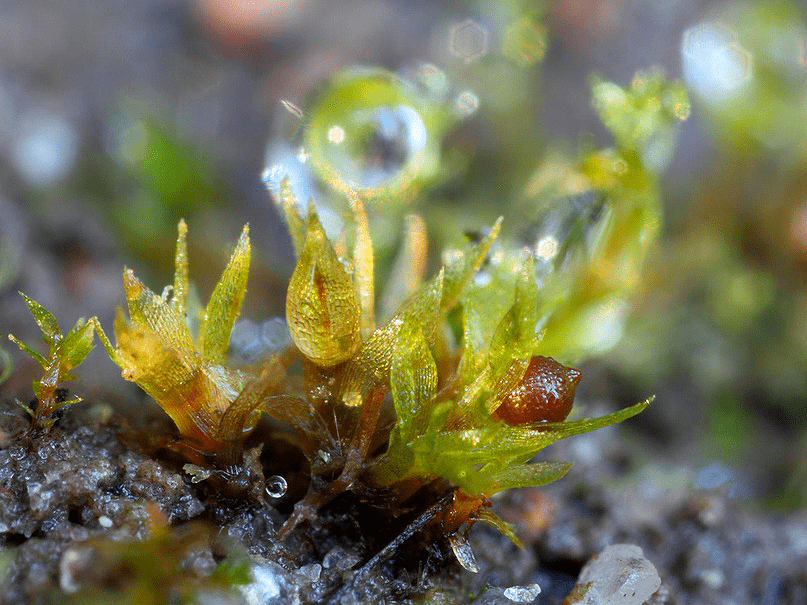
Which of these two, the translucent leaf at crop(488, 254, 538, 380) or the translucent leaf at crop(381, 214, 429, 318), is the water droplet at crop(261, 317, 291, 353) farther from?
the translucent leaf at crop(488, 254, 538, 380)

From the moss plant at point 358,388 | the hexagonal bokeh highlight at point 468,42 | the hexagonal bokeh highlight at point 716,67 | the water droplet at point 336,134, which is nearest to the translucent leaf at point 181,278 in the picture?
the moss plant at point 358,388

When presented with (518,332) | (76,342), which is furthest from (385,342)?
(76,342)

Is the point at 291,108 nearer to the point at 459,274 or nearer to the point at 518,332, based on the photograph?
the point at 459,274

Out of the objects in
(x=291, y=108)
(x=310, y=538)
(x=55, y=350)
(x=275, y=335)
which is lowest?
(x=310, y=538)

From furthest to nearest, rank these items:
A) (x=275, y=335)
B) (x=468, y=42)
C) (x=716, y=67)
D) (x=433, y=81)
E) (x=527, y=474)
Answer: (x=468, y=42)
(x=716, y=67)
(x=433, y=81)
(x=275, y=335)
(x=527, y=474)

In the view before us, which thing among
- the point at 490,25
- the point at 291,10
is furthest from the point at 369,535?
the point at 291,10

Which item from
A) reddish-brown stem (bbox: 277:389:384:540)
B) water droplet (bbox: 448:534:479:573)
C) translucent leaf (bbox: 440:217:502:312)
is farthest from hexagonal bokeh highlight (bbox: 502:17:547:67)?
water droplet (bbox: 448:534:479:573)
